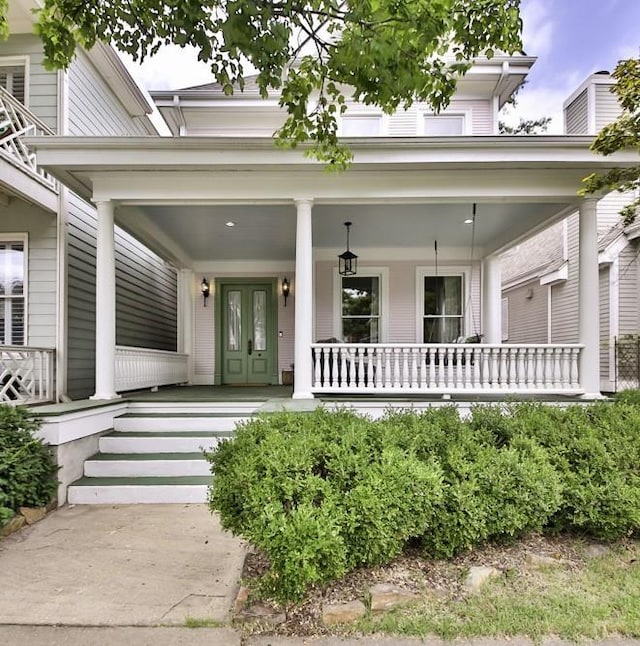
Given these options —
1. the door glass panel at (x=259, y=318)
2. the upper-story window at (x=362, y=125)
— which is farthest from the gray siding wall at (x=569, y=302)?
the door glass panel at (x=259, y=318)

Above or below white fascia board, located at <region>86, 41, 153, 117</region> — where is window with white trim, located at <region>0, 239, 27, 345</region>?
below

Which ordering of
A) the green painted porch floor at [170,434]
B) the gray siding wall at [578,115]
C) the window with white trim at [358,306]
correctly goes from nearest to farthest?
the green painted porch floor at [170,434]
the window with white trim at [358,306]
the gray siding wall at [578,115]

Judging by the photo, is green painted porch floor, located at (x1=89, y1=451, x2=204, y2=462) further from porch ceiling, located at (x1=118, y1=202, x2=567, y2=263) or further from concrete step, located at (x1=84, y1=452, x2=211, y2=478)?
porch ceiling, located at (x1=118, y1=202, x2=567, y2=263)

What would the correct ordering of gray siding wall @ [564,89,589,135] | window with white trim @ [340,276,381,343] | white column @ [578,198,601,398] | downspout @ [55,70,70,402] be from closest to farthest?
white column @ [578,198,601,398] → downspout @ [55,70,70,402] → window with white trim @ [340,276,381,343] → gray siding wall @ [564,89,589,135]

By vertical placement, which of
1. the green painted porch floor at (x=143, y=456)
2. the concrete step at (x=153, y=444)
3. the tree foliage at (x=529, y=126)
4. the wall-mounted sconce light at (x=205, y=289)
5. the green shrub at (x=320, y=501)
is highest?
the tree foliage at (x=529, y=126)

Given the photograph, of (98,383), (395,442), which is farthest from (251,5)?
(98,383)

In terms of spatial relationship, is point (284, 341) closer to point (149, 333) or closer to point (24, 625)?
point (149, 333)

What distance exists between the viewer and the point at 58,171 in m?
5.35

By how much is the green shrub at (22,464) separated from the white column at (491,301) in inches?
291

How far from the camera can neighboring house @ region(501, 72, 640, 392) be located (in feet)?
28.5

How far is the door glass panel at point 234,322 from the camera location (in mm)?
9531

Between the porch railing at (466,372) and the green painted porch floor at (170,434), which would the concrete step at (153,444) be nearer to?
the green painted porch floor at (170,434)

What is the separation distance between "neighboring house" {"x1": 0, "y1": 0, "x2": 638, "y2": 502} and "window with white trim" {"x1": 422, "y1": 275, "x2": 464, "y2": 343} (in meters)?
0.04

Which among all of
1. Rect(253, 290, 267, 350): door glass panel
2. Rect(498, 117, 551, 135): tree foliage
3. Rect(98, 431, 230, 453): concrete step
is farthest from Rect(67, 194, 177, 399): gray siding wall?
Rect(498, 117, 551, 135): tree foliage
